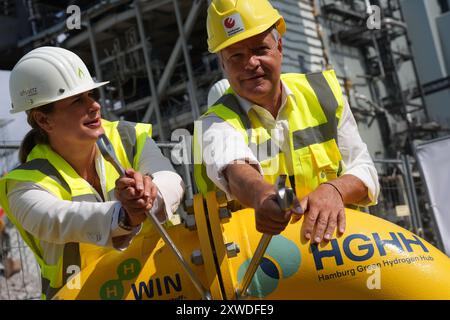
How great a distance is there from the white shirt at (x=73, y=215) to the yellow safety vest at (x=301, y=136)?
0.18 meters

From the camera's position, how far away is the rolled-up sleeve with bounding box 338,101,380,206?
2.57 m

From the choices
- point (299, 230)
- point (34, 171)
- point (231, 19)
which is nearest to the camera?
point (299, 230)

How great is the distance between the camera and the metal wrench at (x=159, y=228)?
1.92 meters

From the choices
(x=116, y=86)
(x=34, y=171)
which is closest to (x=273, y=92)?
(x=34, y=171)

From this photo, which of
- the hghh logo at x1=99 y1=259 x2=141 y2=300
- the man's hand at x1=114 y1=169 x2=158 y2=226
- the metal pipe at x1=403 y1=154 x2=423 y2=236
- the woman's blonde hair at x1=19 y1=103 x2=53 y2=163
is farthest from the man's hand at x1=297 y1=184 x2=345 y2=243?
the metal pipe at x1=403 y1=154 x2=423 y2=236

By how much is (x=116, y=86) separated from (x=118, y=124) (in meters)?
12.7

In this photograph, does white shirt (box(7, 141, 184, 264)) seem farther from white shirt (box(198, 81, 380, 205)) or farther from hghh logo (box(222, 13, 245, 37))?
hghh logo (box(222, 13, 245, 37))

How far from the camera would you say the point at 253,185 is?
2102 millimetres

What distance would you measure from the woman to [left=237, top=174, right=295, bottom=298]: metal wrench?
53cm

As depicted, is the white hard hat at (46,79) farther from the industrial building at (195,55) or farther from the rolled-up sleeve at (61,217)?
the industrial building at (195,55)

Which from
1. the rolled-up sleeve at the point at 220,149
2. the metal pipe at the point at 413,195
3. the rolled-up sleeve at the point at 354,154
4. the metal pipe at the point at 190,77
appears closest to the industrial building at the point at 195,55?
the metal pipe at the point at 190,77

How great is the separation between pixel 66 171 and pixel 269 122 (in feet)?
3.12
